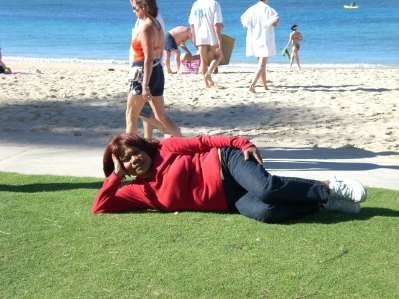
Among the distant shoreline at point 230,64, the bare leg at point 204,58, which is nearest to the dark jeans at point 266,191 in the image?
the bare leg at point 204,58

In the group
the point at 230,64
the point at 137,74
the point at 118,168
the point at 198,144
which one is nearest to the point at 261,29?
the point at 137,74

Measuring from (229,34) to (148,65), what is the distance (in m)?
30.3

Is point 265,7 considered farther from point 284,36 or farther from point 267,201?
point 284,36

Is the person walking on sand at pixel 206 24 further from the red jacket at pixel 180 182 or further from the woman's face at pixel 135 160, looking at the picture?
the woman's face at pixel 135 160

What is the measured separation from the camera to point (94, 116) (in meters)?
10.6

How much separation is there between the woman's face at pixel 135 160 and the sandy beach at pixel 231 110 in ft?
11.9

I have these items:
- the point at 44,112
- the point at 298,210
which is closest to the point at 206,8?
the point at 44,112

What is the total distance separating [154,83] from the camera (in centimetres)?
666

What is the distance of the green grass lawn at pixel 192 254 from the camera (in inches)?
148

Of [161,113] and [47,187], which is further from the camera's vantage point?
[161,113]

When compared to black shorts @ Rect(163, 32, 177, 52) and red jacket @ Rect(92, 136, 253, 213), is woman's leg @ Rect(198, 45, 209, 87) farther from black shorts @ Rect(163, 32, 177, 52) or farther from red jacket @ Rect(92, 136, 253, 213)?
red jacket @ Rect(92, 136, 253, 213)

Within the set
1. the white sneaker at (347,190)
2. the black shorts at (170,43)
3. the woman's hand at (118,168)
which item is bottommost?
the white sneaker at (347,190)

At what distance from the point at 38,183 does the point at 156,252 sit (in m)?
2.27

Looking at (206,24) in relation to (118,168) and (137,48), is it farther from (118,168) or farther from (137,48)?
(118,168)
